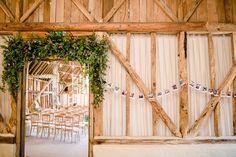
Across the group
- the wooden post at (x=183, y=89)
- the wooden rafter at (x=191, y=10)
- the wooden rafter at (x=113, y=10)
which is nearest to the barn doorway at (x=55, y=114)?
the wooden rafter at (x=113, y=10)

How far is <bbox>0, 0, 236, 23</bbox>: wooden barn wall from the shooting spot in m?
6.47

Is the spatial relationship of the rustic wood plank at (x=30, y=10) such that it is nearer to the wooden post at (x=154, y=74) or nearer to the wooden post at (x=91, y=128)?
the wooden post at (x=91, y=128)

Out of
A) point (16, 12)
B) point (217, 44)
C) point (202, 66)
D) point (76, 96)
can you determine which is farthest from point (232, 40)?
point (76, 96)

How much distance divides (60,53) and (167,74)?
2.62 m

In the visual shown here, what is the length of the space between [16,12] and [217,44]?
5.04 m

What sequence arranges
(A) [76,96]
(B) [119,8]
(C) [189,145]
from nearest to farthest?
(C) [189,145] → (B) [119,8] → (A) [76,96]

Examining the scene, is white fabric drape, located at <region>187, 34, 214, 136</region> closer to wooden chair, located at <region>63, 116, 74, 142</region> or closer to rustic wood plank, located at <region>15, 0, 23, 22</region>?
rustic wood plank, located at <region>15, 0, 23, 22</region>

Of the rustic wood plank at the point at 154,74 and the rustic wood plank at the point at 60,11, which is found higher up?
the rustic wood plank at the point at 60,11

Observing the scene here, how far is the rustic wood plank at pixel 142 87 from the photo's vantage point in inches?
243

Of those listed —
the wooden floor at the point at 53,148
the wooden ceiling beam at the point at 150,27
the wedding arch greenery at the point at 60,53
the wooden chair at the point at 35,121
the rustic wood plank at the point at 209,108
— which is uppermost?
the wooden ceiling beam at the point at 150,27

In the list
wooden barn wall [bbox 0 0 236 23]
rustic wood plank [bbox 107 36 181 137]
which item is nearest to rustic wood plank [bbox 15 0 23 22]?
wooden barn wall [bbox 0 0 236 23]

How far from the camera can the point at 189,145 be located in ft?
20.1

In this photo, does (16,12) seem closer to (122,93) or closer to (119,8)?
(119,8)

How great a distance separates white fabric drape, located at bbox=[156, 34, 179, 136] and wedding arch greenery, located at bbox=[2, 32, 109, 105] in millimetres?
1334
